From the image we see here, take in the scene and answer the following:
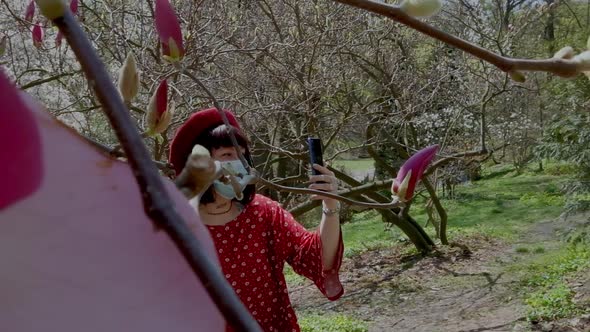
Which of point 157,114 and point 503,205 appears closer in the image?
point 157,114

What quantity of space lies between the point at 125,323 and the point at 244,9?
3454 millimetres

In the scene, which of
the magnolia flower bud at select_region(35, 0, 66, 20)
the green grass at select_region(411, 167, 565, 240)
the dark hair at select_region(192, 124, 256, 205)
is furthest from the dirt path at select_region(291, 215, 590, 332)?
the magnolia flower bud at select_region(35, 0, 66, 20)

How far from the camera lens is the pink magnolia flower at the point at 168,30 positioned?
0.43 metres

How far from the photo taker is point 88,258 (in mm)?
158

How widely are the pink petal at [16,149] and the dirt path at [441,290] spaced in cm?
332

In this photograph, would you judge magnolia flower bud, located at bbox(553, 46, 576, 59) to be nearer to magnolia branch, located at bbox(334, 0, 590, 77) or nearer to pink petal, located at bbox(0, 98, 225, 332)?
magnolia branch, located at bbox(334, 0, 590, 77)

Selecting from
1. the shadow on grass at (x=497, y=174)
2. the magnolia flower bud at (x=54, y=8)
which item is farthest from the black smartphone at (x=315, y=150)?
the shadow on grass at (x=497, y=174)

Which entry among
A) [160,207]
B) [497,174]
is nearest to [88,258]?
[160,207]

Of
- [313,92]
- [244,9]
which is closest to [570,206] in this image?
[313,92]

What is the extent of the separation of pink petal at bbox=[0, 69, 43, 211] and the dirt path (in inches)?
131

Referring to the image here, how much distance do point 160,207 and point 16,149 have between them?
0.11 feet

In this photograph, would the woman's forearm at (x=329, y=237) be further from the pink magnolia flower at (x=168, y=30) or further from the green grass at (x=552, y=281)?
the green grass at (x=552, y=281)

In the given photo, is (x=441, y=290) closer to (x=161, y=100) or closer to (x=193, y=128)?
(x=193, y=128)

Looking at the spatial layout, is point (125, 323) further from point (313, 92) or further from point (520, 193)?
point (520, 193)
